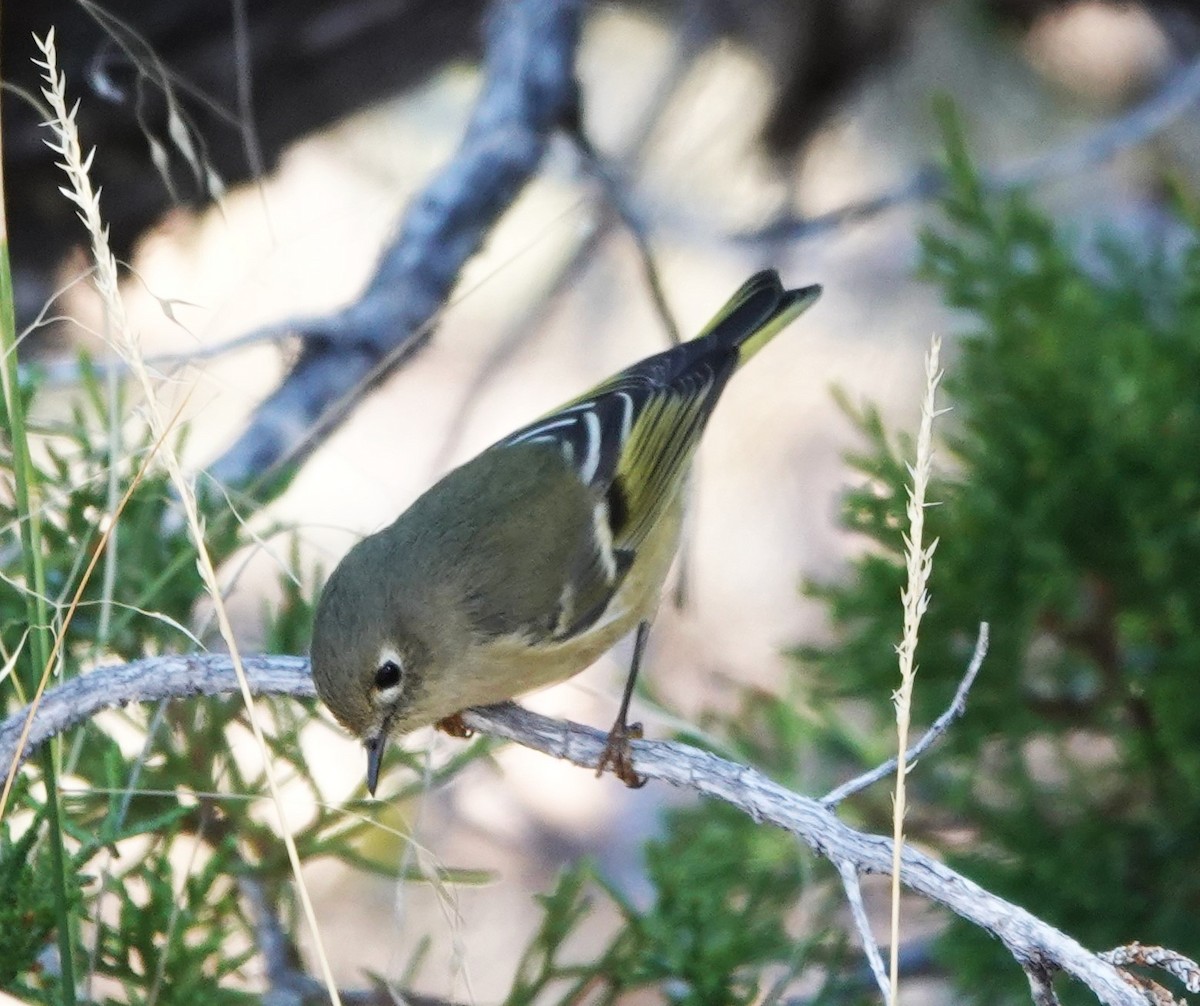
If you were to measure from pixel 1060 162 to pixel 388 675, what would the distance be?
269 centimetres

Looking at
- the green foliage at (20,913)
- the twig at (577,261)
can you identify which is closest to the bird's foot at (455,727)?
the green foliage at (20,913)

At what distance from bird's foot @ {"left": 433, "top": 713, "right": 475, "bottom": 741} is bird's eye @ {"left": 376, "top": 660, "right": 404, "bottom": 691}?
231mm

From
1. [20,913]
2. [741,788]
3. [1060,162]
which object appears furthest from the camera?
[1060,162]

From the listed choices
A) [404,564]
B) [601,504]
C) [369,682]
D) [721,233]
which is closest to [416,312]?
[601,504]

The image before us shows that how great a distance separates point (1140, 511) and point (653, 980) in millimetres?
1072

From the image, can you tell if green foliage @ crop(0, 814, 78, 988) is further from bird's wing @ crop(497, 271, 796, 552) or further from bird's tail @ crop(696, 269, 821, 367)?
bird's tail @ crop(696, 269, 821, 367)

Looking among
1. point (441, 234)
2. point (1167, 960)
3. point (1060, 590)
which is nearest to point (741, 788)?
point (1167, 960)

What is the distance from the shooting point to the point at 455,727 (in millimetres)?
2158

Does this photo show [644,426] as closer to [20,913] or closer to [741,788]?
[741,788]

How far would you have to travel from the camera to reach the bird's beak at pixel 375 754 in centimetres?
187

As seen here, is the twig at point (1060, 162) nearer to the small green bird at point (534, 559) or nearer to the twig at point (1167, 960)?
the small green bird at point (534, 559)

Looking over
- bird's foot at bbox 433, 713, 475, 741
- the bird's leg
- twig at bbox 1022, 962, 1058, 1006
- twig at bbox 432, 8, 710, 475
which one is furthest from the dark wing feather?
twig at bbox 432, 8, 710, 475

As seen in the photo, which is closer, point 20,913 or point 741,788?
point 741,788

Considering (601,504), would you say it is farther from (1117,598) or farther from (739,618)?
(739,618)
